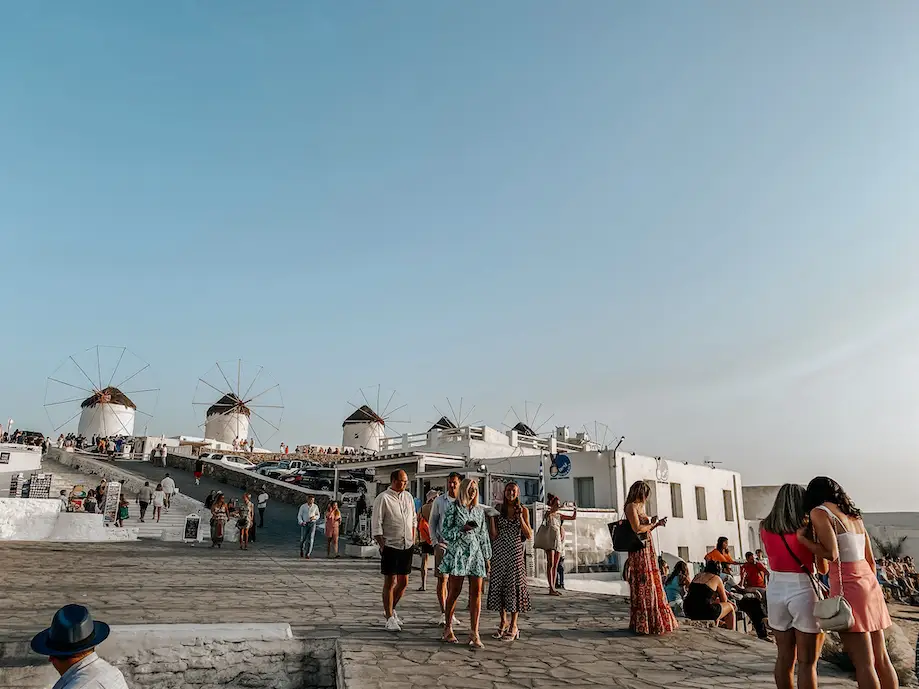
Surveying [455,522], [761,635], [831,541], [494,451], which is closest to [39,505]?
[494,451]

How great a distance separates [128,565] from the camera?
1366cm

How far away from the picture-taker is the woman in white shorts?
4.40 meters

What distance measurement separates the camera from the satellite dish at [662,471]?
25875mm

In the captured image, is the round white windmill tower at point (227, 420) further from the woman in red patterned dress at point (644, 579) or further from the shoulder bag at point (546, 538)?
the woman in red patterned dress at point (644, 579)

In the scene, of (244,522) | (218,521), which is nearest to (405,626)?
(244,522)

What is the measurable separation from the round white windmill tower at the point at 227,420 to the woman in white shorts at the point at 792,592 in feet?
218

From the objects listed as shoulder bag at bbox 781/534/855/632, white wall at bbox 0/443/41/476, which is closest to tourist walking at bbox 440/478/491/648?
shoulder bag at bbox 781/534/855/632

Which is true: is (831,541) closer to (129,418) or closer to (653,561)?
(653,561)

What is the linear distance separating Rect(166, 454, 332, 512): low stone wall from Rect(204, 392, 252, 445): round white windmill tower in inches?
1039

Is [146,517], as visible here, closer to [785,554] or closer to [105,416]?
[785,554]

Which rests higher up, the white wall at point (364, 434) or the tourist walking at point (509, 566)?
the white wall at point (364, 434)

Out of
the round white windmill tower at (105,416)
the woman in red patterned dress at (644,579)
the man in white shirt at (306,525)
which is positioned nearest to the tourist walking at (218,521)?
the man in white shirt at (306,525)

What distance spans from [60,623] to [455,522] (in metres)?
4.20

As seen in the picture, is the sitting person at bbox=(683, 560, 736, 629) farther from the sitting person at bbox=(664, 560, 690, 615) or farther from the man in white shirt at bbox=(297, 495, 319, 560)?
the man in white shirt at bbox=(297, 495, 319, 560)
